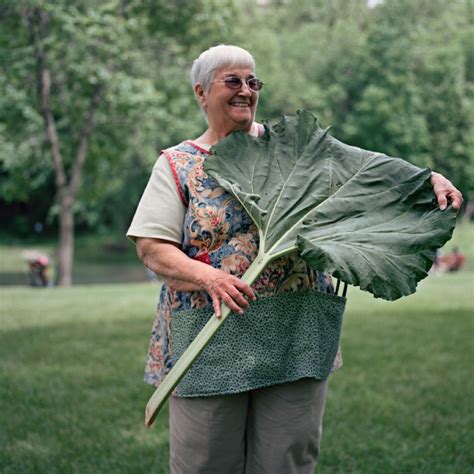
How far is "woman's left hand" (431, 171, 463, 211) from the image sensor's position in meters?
2.57

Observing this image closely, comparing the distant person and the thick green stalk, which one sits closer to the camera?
the thick green stalk

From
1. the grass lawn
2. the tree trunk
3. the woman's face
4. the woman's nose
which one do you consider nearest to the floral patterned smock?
the woman's face

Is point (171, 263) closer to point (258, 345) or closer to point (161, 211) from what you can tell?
point (161, 211)

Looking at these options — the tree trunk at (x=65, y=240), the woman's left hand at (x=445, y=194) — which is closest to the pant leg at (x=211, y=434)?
the woman's left hand at (x=445, y=194)

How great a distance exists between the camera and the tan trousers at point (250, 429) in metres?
2.76

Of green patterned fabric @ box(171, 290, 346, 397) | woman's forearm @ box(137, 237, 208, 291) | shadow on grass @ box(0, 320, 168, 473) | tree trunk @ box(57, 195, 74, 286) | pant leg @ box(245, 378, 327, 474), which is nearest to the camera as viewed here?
woman's forearm @ box(137, 237, 208, 291)

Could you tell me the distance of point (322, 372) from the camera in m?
2.80

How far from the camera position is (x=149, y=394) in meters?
5.63

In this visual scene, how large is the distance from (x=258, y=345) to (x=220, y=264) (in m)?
0.31

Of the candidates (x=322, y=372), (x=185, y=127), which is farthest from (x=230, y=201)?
(x=185, y=127)

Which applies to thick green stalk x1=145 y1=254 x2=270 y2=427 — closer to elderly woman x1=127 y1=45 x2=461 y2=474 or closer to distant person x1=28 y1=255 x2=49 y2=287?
elderly woman x1=127 y1=45 x2=461 y2=474

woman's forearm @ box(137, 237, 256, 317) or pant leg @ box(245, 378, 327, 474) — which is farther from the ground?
woman's forearm @ box(137, 237, 256, 317)

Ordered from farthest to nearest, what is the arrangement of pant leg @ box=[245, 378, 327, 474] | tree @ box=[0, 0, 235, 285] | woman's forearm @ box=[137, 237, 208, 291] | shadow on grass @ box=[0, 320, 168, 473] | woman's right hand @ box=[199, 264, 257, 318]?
1. tree @ box=[0, 0, 235, 285]
2. shadow on grass @ box=[0, 320, 168, 473]
3. pant leg @ box=[245, 378, 327, 474]
4. woman's forearm @ box=[137, 237, 208, 291]
5. woman's right hand @ box=[199, 264, 257, 318]

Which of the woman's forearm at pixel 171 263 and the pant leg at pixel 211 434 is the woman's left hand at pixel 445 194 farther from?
the pant leg at pixel 211 434
